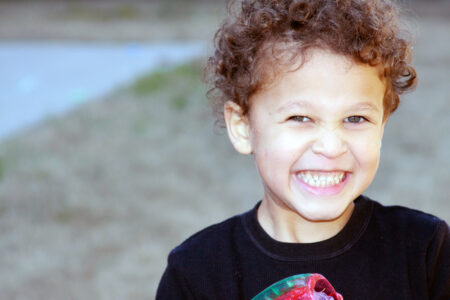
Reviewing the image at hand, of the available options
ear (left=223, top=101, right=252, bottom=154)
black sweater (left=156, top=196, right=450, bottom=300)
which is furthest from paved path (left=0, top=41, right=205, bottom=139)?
black sweater (left=156, top=196, right=450, bottom=300)

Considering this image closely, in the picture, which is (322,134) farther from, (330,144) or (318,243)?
(318,243)

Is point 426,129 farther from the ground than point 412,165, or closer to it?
farther from the ground

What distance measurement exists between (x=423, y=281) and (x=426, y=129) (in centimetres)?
348

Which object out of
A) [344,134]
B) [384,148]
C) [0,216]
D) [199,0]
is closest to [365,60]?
[344,134]

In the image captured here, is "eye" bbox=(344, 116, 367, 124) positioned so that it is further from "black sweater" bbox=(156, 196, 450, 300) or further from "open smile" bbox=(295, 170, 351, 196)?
"black sweater" bbox=(156, 196, 450, 300)

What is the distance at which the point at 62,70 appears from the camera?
23.1ft

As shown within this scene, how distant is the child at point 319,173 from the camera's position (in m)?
1.36

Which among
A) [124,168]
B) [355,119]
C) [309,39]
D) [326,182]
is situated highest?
[124,168]

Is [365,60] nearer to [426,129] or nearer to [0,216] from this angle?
[0,216]

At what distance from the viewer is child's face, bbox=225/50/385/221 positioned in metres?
1.35

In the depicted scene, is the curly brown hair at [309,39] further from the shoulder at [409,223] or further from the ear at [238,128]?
the shoulder at [409,223]

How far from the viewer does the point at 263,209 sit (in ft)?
5.15

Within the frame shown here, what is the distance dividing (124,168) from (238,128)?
2586 millimetres

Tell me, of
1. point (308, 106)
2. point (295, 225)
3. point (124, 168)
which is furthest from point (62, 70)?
point (308, 106)
